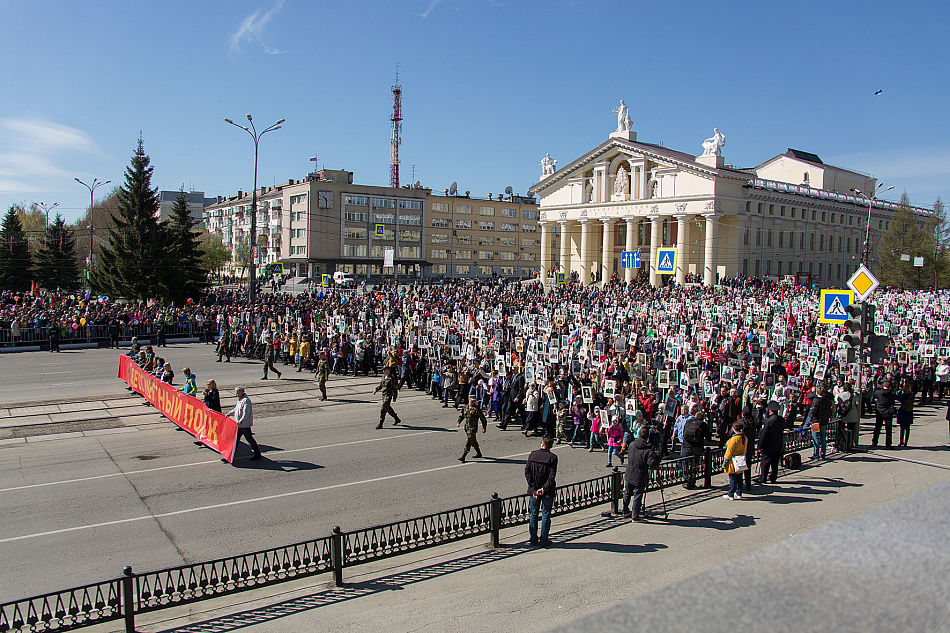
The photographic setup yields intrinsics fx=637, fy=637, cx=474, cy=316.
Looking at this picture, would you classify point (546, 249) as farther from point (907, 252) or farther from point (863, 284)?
point (863, 284)

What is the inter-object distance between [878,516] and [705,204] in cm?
6819

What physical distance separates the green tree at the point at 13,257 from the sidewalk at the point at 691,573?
60.1 metres

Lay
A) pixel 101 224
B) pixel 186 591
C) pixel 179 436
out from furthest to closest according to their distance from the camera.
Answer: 1. pixel 101 224
2. pixel 179 436
3. pixel 186 591

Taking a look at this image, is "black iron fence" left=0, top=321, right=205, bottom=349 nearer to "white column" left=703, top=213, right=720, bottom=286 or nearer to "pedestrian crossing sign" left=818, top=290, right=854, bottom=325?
"pedestrian crossing sign" left=818, top=290, right=854, bottom=325

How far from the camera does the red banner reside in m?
13.2

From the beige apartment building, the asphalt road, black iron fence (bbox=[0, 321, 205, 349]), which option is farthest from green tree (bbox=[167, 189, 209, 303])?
the beige apartment building

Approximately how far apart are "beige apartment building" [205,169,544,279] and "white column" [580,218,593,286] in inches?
518

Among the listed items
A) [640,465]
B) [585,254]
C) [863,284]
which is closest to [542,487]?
[640,465]

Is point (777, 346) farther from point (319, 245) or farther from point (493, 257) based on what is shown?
point (493, 257)

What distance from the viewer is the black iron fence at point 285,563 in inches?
252

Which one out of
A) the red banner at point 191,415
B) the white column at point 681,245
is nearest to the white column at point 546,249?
the white column at point 681,245

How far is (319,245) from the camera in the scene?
8600cm

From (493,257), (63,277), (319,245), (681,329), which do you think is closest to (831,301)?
(681,329)

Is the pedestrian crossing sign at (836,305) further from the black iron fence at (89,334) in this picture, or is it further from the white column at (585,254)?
the white column at (585,254)
